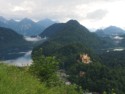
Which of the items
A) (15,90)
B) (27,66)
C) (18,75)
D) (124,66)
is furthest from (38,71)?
(124,66)

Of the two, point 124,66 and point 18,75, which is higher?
point 18,75

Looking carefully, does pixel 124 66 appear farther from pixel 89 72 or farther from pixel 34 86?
pixel 34 86

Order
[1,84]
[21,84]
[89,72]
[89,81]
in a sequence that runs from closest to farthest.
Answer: [1,84]
[21,84]
[89,81]
[89,72]

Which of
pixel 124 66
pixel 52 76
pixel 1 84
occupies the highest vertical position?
pixel 1 84

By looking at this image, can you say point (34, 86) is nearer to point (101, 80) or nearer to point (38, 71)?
point (38, 71)

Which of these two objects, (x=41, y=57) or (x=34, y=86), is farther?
(x=41, y=57)

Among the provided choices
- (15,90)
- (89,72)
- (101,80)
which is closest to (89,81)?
(101,80)

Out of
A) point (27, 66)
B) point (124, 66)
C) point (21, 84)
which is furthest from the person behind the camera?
point (124, 66)

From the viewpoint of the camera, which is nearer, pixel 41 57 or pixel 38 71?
pixel 38 71

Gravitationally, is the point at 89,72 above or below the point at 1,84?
below
